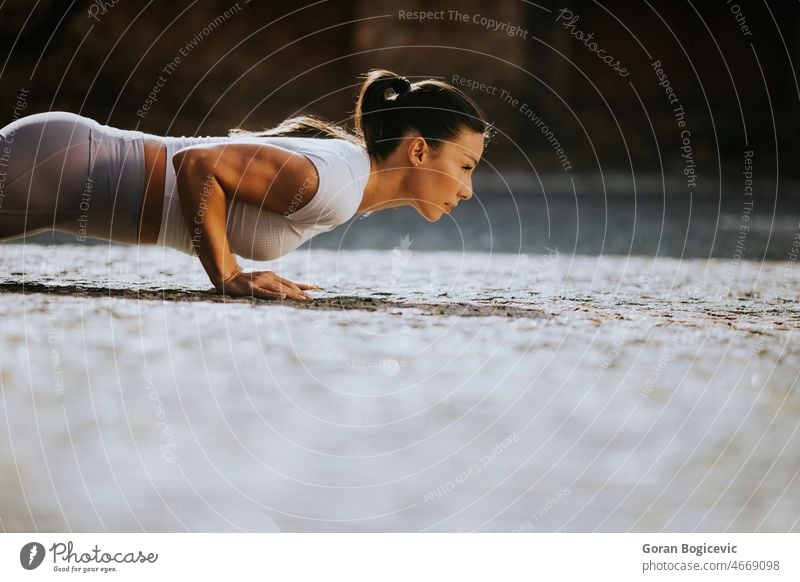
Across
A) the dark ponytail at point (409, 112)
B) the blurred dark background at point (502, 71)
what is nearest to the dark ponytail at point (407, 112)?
the dark ponytail at point (409, 112)

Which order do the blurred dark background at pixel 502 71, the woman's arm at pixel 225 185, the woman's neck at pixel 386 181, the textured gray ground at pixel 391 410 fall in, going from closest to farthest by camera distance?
the textured gray ground at pixel 391 410
the woman's arm at pixel 225 185
the woman's neck at pixel 386 181
the blurred dark background at pixel 502 71

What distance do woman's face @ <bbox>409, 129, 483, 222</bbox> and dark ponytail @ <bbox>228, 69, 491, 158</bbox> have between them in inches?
0.4

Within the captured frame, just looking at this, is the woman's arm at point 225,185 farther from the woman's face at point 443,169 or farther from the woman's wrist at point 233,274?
the woman's face at point 443,169

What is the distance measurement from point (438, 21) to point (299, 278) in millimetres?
3277

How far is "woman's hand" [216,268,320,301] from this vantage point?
4.54ft

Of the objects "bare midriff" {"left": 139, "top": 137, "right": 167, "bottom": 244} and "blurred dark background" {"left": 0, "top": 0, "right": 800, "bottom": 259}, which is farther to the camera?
"blurred dark background" {"left": 0, "top": 0, "right": 800, "bottom": 259}

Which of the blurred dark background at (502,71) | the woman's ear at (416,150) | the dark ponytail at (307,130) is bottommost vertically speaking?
the woman's ear at (416,150)

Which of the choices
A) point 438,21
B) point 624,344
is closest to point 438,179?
point 624,344

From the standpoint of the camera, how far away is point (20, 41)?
464cm

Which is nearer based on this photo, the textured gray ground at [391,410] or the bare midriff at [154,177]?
the textured gray ground at [391,410]

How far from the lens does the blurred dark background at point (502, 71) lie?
477 cm

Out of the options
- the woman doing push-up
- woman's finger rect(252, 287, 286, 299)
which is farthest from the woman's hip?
woman's finger rect(252, 287, 286, 299)

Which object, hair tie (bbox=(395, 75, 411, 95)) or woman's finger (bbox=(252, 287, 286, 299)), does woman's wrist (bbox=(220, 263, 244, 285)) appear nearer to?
woman's finger (bbox=(252, 287, 286, 299))

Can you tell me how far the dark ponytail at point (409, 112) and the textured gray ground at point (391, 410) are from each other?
8.6 inches
